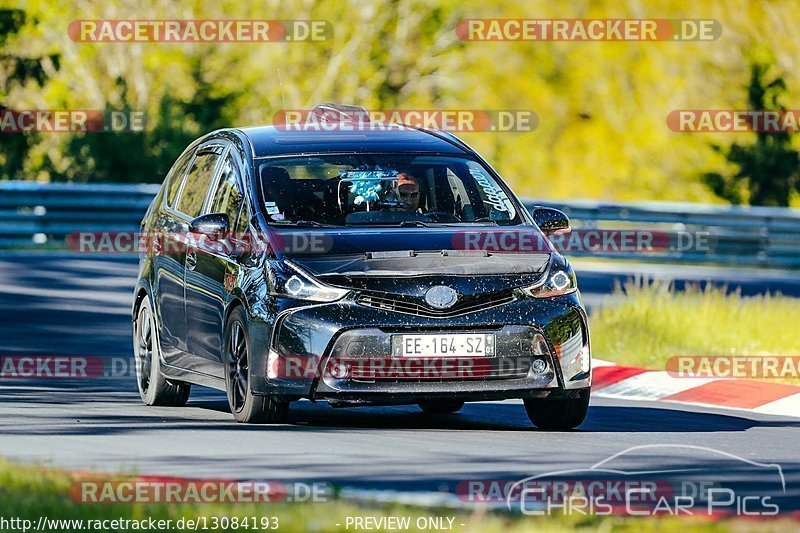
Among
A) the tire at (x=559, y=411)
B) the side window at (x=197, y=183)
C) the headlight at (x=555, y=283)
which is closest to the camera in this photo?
the headlight at (x=555, y=283)

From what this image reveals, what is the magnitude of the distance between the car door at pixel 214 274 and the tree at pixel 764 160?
26456 mm

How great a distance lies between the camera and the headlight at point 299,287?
10.4m

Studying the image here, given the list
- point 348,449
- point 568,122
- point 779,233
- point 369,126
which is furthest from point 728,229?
point 568,122

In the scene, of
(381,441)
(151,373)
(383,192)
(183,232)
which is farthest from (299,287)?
(151,373)

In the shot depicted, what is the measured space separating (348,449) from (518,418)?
7.78ft

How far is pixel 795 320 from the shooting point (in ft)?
54.2

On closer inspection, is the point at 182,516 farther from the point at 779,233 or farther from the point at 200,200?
the point at 779,233

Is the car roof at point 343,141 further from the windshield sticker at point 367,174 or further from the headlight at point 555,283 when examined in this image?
the headlight at point 555,283

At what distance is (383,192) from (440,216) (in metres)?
0.38

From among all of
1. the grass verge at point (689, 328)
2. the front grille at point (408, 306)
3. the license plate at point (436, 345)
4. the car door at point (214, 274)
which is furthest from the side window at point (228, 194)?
the grass verge at point (689, 328)

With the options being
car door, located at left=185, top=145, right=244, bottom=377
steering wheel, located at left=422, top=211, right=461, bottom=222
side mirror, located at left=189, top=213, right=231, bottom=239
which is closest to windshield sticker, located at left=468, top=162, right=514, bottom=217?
steering wheel, located at left=422, top=211, right=461, bottom=222

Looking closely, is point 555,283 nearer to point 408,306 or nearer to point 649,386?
point 408,306

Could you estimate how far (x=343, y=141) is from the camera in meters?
11.9

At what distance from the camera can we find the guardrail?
30.2m
